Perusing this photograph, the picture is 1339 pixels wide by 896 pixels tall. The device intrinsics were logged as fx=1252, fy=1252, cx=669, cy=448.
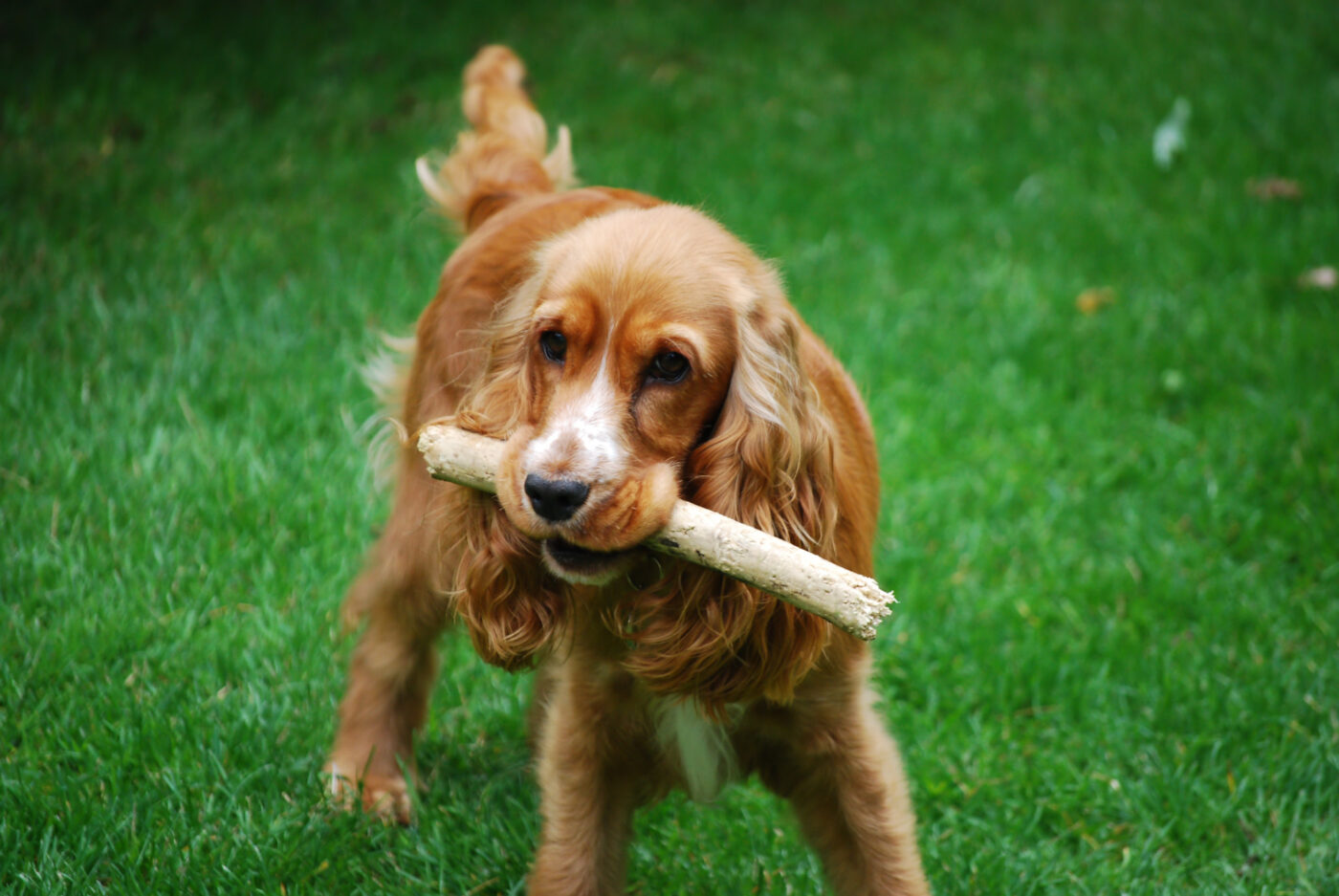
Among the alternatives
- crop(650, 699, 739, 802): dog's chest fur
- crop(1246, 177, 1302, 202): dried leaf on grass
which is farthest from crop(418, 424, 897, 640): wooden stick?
crop(1246, 177, 1302, 202): dried leaf on grass

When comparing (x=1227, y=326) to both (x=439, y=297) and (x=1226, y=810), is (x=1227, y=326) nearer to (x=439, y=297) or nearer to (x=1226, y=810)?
(x=1226, y=810)

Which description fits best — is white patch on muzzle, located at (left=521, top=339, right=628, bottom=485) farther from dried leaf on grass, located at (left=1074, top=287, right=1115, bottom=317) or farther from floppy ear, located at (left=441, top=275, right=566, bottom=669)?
dried leaf on grass, located at (left=1074, top=287, right=1115, bottom=317)

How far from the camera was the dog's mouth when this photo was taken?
2.34 m

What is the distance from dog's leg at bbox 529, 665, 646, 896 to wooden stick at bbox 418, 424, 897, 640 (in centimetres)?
65

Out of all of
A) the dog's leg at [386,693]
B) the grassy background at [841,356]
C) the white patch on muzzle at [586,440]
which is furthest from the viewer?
the dog's leg at [386,693]

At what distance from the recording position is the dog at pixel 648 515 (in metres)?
2.39

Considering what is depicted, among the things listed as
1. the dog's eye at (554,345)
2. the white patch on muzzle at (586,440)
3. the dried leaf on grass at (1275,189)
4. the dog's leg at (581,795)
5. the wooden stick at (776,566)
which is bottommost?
the dog's leg at (581,795)

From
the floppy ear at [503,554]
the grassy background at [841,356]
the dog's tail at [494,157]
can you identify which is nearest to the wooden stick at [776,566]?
the floppy ear at [503,554]

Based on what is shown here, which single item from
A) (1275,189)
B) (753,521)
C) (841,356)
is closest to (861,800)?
(753,521)

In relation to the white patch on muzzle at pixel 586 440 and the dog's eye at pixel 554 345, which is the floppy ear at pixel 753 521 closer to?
the white patch on muzzle at pixel 586 440

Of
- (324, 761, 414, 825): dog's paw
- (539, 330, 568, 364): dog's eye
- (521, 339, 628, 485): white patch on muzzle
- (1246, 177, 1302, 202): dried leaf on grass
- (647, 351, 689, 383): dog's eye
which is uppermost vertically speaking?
(647, 351, 689, 383): dog's eye

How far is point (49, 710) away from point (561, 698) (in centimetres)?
155

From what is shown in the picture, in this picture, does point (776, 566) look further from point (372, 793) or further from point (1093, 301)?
point (1093, 301)

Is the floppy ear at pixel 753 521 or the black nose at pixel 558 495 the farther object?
the floppy ear at pixel 753 521
